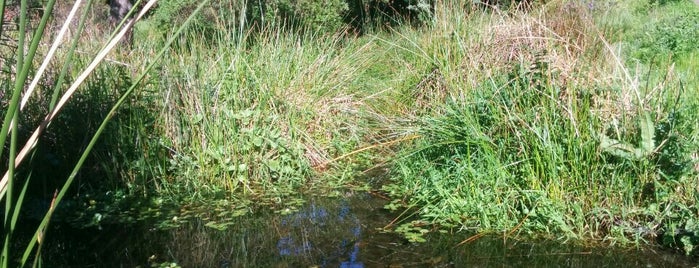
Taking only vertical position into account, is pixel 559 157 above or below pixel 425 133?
above

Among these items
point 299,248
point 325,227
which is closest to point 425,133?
Answer: point 325,227

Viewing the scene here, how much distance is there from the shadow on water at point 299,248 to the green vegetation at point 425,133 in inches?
6.5

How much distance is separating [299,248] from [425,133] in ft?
5.28

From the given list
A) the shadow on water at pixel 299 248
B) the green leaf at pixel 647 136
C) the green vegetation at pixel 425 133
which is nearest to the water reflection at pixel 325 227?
the shadow on water at pixel 299 248

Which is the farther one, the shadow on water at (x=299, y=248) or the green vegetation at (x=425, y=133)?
the green vegetation at (x=425, y=133)

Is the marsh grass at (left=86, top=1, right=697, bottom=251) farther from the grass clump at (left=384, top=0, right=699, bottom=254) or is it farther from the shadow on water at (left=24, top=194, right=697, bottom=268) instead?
the shadow on water at (left=24, top=194, right=697, bottom=268)

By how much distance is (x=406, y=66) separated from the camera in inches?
289

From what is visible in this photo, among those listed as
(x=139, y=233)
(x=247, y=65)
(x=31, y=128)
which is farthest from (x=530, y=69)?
(x=31, y=128)

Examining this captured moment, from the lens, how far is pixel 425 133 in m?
5.30

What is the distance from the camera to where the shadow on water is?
3887 mm

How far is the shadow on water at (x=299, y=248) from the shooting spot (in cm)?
389

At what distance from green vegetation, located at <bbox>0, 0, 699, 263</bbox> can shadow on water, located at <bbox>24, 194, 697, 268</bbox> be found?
0.17m

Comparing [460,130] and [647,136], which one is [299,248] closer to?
[460,130]

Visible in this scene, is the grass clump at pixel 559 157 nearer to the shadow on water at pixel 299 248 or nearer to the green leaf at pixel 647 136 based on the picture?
the green leaf at pixel 647 136
